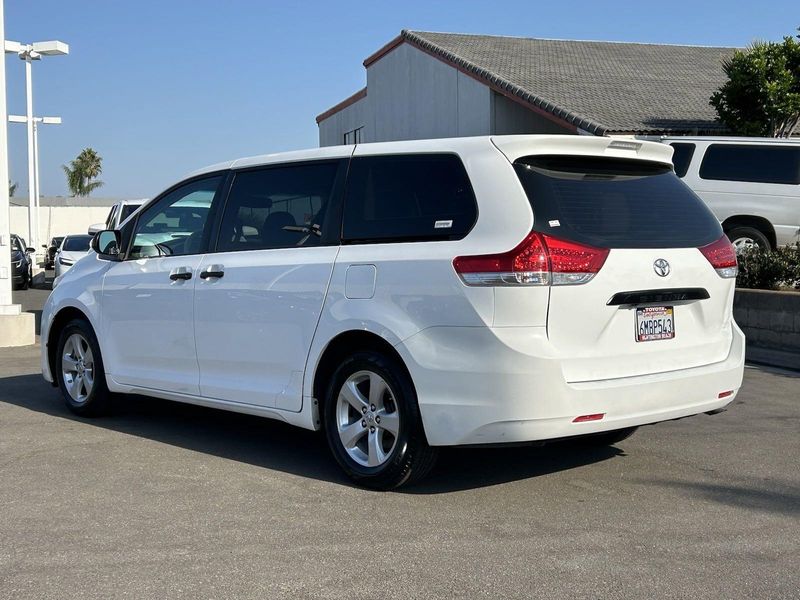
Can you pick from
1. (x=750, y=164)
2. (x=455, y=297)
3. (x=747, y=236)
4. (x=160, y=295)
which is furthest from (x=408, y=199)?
(x=750, y=164)

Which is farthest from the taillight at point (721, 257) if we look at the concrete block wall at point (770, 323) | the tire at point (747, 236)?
the tire at point (747, 236)

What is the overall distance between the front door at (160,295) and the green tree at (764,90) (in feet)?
53.1

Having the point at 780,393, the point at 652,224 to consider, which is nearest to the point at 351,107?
the point at 780,393

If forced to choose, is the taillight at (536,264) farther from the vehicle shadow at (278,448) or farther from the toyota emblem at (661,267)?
the vehicle shadow at (278,448)

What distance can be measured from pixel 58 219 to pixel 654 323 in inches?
2748

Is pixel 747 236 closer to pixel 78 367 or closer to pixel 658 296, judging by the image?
pixel 658 296

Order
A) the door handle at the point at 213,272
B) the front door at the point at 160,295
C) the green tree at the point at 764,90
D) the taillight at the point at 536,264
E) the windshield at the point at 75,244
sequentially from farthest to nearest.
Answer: the windshield at the point at 75,244
the green tree at the point at 764,90
the front door at the point at 160,295
the door handle at the point at 213,272
the taillight at the point at 536,264

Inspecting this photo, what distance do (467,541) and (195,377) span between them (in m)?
2.59

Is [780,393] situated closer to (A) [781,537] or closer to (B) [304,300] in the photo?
(A) [781,537]

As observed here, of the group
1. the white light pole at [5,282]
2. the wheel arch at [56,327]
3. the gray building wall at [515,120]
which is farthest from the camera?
the gray building wall at [515,120]

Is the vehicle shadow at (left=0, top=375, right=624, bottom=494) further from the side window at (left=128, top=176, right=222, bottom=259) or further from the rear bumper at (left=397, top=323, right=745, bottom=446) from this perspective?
A: the side window at (left=128, top=176, right=222, bottom=259)

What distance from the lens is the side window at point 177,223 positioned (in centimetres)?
666

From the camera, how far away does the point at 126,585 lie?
4.02 metres

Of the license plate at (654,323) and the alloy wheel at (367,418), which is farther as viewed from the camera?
the alloy wheel at (367,418)
